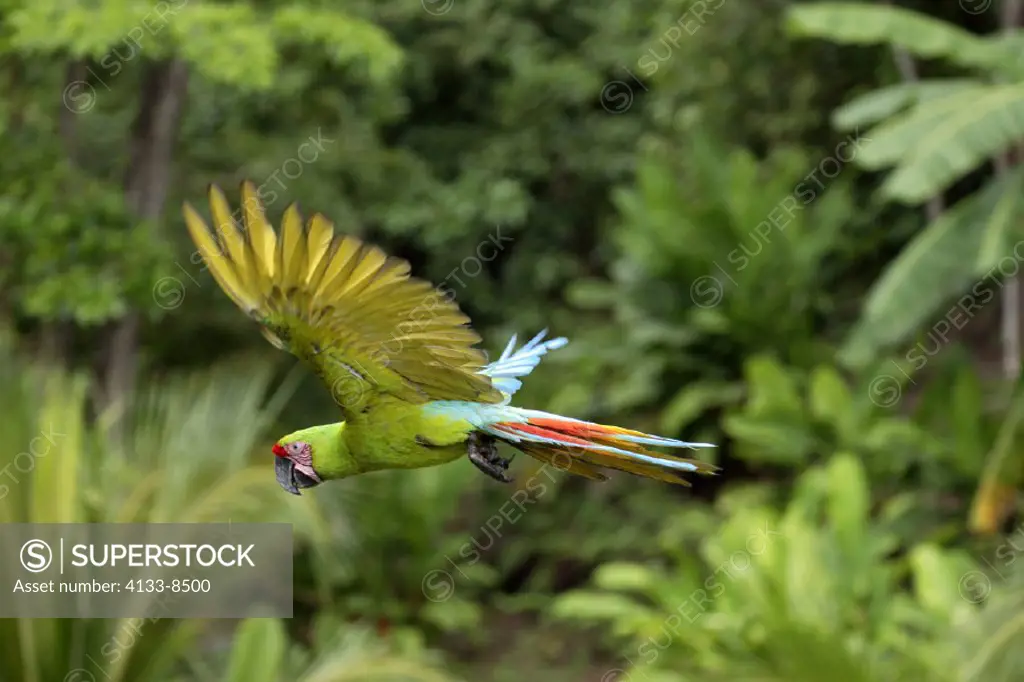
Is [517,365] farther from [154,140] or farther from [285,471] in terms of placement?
[154,140]

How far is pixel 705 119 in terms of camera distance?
9.52 metres

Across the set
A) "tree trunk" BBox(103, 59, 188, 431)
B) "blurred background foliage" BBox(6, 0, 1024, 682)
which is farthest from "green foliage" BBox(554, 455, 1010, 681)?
"tree trunk" BBox(103, 59, 188, 431)

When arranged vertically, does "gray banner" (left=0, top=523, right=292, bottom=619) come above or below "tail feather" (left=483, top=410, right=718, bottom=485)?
below

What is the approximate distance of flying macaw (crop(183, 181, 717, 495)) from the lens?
0.60 m

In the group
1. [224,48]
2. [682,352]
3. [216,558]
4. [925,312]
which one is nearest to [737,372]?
[682,352]

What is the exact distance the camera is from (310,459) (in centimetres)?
64

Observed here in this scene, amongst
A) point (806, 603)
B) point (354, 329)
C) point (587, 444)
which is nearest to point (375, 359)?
point (354, 329)

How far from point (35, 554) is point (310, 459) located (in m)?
2.67

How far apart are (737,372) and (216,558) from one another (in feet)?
21.3

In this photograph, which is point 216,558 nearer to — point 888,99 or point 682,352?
point 888,99

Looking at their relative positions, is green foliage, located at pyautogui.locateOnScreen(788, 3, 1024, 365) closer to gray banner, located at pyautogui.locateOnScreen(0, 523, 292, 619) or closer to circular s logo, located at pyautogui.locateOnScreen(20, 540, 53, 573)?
gray banner, located at pyautogui.locateOnScreen(0, 523, 292, 619)

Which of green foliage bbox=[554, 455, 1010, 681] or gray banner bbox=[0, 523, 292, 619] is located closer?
gray banner bbox=[0, 523, 292, 619]

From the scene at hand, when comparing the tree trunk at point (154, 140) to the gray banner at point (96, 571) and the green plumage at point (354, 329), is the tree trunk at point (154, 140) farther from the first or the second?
the green plumage at point (354, 329)

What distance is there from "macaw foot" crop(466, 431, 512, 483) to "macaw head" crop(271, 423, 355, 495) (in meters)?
0.07
